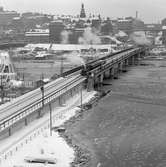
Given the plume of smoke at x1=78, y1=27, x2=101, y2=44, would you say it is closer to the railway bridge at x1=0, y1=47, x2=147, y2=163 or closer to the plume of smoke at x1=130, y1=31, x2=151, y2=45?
the plume of smoke at x1=130, y1=31, x2=151, y2=45

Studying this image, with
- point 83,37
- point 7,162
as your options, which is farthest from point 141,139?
point 83,37

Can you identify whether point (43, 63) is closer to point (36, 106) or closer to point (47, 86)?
point (47, 86)

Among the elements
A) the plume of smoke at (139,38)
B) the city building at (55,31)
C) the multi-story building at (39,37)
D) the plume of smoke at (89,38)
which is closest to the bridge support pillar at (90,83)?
the plume of smoke at (89,38)

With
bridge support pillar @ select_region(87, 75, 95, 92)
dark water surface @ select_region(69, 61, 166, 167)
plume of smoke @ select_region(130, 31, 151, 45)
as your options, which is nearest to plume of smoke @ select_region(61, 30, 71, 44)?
plume of smoke @ select_region(130, 31, 151, 45)

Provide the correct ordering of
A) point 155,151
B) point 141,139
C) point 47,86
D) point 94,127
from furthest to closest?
point 47,86
point 94,127
point 141,139
point 155,151

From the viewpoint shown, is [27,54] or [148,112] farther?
[27,54]

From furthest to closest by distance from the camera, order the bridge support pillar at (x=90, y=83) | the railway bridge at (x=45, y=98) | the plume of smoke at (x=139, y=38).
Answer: the plume of smoke at (x=139, y=38) < the bridge support pillar at (x=90, y=83) < the railway bridge at (x=45, y=98)

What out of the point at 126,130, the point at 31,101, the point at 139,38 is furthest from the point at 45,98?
the point at 139,38

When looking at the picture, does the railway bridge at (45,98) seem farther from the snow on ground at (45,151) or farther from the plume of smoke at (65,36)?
the plume of smoke at (65,36)
